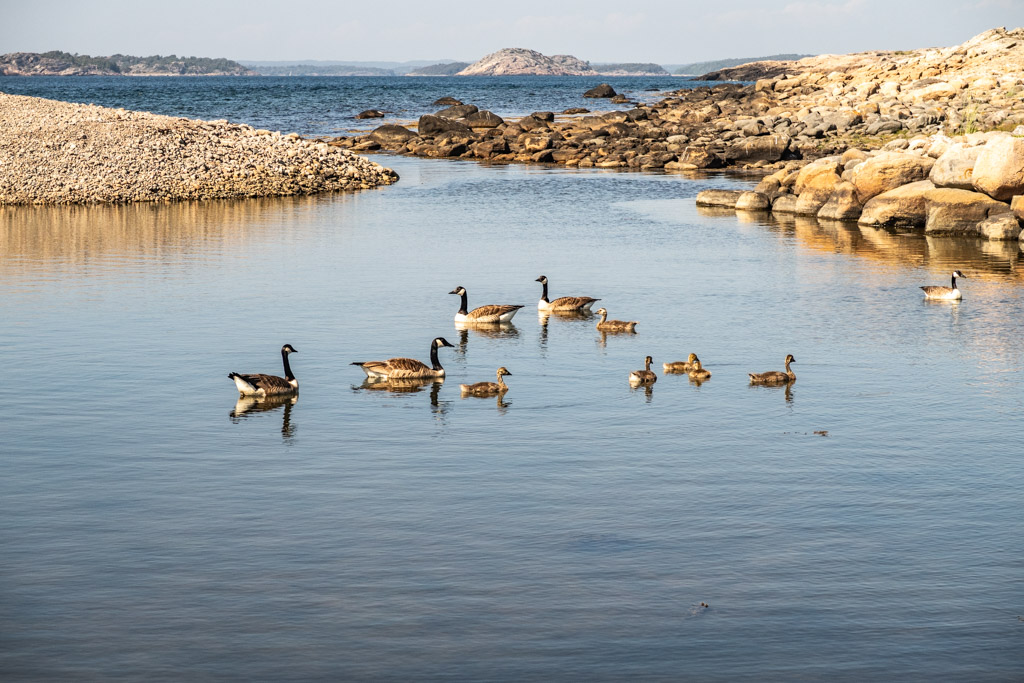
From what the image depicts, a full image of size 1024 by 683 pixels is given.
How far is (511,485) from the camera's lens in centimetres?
1470

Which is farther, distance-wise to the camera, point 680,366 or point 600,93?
point 600,93

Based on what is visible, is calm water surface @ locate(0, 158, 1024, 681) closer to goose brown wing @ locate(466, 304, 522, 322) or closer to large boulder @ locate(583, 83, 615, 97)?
goose brown wing @ locate(466, 304, 522, 322)

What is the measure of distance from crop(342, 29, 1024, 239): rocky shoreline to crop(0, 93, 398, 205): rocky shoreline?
19.7 m

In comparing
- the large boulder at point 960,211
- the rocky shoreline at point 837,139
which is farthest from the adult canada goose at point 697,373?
the large boulder at point 960,211

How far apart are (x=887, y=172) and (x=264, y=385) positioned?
30.6 m

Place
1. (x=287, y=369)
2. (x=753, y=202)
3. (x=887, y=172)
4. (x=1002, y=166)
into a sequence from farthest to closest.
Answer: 1. (x=753, y=202)
2. (x=887, y=172)
3. (x=1002, y=166)
4. (x=287, y=369)

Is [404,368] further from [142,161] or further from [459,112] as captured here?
[459,112]

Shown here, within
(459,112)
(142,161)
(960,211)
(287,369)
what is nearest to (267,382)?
(287,369)

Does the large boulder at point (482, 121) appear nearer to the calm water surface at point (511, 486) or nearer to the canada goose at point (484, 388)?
the calm water surface at point (511, 486)

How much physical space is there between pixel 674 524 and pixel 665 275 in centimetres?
1895

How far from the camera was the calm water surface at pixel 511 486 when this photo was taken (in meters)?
10.6

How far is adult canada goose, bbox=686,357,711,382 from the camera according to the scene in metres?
20.3

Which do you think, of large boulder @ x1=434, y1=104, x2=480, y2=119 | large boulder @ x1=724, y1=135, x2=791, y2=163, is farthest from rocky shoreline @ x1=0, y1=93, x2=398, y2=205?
large boulder @ x1=434, y1=104, x2=480, y2=119

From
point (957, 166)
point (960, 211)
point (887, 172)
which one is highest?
point (957, 166)
